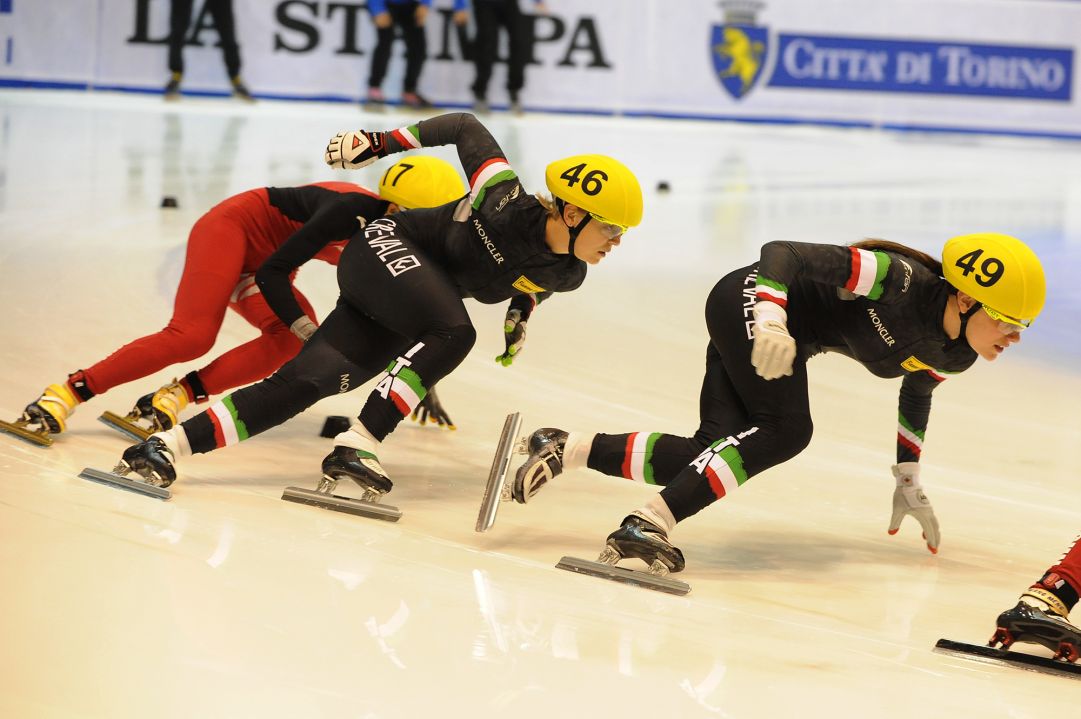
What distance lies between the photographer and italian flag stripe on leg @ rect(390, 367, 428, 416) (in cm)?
389

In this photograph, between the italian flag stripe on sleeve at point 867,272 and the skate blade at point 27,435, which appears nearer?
the italian flag stripe on sleeve at point 867,272

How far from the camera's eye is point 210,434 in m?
3.93

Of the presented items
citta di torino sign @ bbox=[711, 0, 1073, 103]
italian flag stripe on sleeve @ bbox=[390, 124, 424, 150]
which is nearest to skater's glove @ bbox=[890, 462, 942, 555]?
italian flag stripe on sleeve @ bbox=[390, 124, 424, 150]

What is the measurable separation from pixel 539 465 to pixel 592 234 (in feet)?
2.25

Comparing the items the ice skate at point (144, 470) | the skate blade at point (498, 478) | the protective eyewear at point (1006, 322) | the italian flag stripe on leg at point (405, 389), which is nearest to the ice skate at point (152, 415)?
the ice skate at point (144, 470)

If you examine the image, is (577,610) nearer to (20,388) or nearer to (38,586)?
(38,586)

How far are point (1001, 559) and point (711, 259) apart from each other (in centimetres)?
459

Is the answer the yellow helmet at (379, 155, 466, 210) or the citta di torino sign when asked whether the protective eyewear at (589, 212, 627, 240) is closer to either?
the yellow helmet at (379, 155, 466, 210)

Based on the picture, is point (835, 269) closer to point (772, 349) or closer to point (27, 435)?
point (772, 349)

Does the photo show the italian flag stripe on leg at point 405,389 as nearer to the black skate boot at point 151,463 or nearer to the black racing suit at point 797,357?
the black racing suit at point 797,357

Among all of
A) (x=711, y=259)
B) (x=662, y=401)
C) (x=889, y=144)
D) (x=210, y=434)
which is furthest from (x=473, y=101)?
(x=210, y=434)

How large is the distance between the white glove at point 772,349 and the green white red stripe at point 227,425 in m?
1.51

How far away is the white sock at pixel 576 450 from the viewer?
394 centimetres

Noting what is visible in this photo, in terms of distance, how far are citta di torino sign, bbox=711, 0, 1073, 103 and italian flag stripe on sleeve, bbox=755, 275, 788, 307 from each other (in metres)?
12.3
